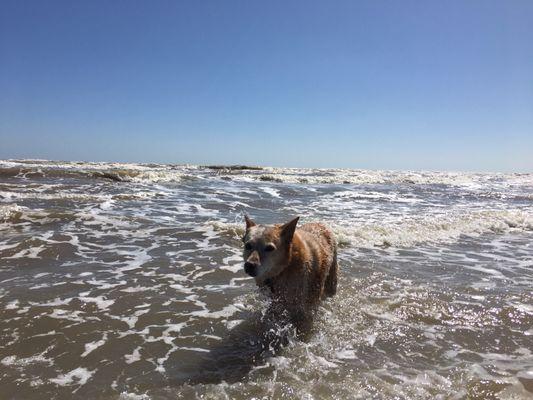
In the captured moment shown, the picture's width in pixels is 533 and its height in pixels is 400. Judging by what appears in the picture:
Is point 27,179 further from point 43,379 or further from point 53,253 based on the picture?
point 43,379

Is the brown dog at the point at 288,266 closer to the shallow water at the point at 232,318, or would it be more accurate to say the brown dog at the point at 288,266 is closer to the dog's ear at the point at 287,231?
the dog's ear at the point at 287,231

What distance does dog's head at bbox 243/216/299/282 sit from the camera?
18.1ft

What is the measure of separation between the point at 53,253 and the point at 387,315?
774cm

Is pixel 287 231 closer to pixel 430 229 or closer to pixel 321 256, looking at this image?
pixel 321 256

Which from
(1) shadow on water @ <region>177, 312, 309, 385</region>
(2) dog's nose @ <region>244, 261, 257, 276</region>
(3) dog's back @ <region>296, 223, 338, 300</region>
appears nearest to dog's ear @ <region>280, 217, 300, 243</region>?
(3) dog's back @ <region>296, 223, 338, 300</region>

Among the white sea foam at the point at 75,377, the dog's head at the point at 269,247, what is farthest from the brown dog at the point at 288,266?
the white sea foam at the point at 75,377

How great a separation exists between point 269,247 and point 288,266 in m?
0.52

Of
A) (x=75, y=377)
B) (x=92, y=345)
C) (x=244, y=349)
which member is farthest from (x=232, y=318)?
(x=75, y=377)

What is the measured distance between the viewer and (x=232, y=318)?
6.52 m

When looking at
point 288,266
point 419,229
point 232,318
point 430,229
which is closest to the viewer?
point 288,266

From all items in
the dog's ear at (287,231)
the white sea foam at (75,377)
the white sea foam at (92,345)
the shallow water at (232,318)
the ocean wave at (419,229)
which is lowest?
the white sea foam at (92,345)

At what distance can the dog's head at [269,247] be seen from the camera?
551 cm

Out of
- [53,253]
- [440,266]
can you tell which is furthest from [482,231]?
[53,253]

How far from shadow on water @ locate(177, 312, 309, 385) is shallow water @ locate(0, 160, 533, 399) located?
0.08ft
